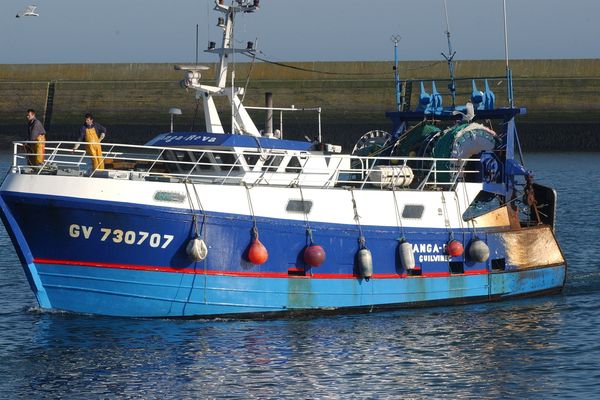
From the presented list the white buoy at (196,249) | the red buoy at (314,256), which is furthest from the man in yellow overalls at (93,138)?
the red buoy at (314,256)

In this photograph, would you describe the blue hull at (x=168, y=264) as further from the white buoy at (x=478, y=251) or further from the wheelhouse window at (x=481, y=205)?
the wheelhouse window at (x=481, y=205)

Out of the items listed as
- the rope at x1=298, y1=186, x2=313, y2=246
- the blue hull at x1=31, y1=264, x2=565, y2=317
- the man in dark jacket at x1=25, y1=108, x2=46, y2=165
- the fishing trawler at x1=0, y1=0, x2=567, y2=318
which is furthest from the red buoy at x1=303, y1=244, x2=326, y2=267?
the man in dark jacket at x1=25, y1=108, x2=46, y2=165

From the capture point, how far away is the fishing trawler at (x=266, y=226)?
747 inches

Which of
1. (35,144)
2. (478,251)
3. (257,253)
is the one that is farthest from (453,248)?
(35,144)

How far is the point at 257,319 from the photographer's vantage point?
20.1m

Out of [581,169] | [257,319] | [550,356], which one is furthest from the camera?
[581,169]

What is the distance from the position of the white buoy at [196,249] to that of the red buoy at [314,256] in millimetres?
1898

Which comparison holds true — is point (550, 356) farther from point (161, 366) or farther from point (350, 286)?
point (161, 366)

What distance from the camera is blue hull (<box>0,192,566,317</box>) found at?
18.9 meters

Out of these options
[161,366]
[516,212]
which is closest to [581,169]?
[516,212]

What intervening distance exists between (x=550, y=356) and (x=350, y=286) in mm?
3903

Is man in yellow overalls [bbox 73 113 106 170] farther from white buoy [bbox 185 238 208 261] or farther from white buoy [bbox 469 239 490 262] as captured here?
white buoy [bbox 469 239 490 262]

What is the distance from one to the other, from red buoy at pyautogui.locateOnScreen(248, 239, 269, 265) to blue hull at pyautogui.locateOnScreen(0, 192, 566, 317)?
196mm

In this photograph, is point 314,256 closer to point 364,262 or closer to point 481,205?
point 364,262
